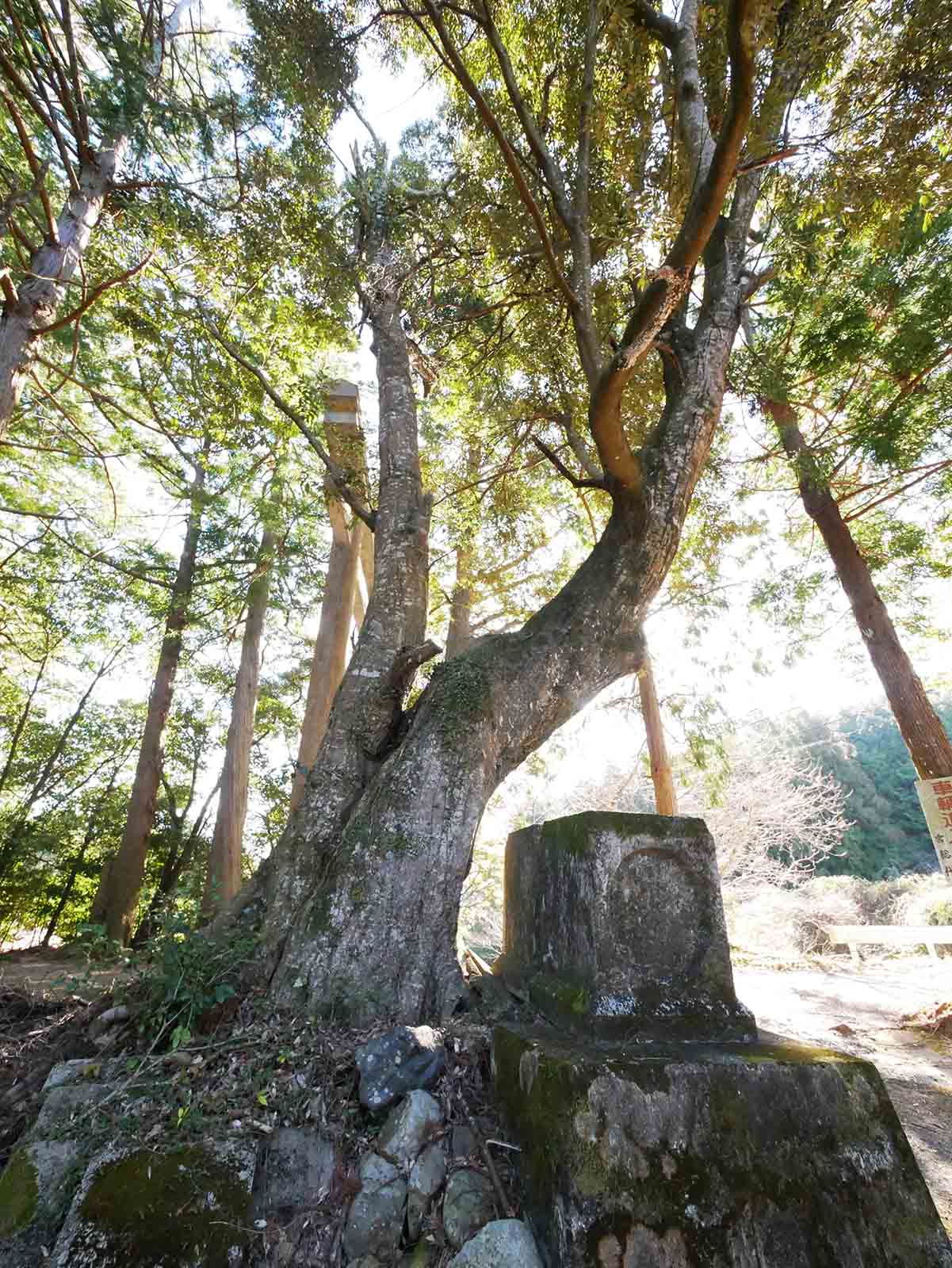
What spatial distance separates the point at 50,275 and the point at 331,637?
434 centimetres

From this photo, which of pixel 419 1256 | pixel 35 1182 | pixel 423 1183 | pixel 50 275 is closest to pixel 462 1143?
pixel 423 1183

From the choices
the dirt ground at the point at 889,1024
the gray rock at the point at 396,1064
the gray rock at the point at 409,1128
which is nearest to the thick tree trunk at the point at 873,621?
the dirt ground at the point at 889,1024

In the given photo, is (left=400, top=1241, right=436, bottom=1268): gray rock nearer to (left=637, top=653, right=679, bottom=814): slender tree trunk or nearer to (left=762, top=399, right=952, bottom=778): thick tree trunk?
(left=762, top=399, right=952, bottom=778): thick tree trunk

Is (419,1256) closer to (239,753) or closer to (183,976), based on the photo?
(183,976)

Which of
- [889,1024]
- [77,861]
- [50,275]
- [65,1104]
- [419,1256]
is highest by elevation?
[50,275]

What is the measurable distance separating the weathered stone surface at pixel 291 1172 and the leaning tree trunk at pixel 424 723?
1.70 ft

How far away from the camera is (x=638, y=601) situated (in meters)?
3.84

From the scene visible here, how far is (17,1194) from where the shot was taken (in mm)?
1757

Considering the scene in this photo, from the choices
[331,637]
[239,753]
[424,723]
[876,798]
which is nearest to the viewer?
[424,723]

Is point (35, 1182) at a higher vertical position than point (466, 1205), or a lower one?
higher

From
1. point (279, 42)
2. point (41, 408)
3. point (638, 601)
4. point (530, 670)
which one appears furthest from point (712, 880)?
point (41, 408)

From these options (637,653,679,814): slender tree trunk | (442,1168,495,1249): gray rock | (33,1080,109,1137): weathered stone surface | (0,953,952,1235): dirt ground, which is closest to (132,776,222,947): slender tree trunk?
(0,953,952,1235): dirt ground

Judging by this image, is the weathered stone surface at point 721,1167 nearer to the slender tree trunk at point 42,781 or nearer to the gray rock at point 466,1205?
the gray rock at point 466,1205

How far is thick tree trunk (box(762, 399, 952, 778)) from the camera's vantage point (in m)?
5.75
